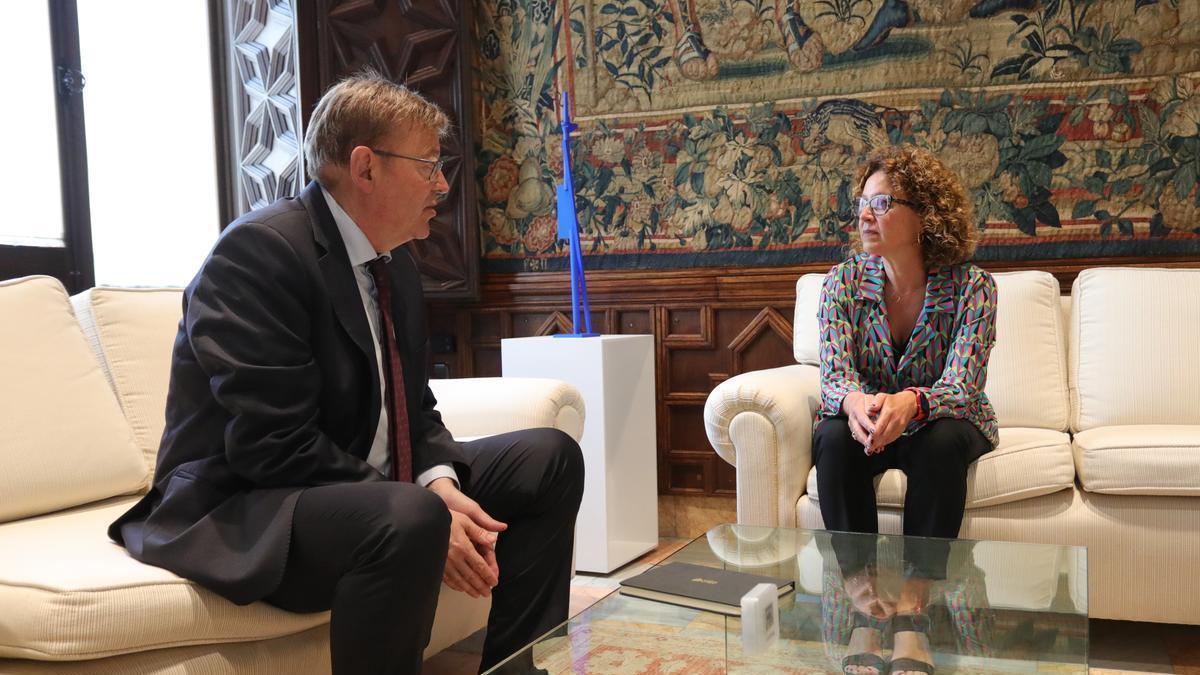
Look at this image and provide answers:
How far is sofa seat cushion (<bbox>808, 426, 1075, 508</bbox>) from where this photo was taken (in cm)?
229

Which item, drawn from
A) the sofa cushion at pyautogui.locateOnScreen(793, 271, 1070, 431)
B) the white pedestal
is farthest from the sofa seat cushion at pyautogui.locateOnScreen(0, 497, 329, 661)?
the sofa cushion at pyautogui.locateOnScreen(793, 271, 1070, 431)

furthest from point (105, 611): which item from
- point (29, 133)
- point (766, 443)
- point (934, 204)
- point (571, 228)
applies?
point (571, 228)

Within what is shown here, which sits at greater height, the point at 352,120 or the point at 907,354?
Result: the point at 352,120

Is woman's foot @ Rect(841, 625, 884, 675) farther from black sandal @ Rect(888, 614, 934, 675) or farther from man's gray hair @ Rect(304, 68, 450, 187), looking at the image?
man's gray hair @ Rect(304, 68, 450, 187)

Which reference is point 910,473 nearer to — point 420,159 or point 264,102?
point 420,159

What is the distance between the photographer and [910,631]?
4.56ft

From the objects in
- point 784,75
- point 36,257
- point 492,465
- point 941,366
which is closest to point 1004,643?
point 492,465

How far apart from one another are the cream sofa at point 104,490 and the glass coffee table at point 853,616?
20.8 inches

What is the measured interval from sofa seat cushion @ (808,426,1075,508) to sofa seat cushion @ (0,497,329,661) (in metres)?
1.34

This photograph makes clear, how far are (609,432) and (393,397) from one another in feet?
4.63

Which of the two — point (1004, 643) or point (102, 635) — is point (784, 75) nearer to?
point (1004, 643)

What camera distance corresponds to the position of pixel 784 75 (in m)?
3.48

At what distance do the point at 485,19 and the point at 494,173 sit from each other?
58cm

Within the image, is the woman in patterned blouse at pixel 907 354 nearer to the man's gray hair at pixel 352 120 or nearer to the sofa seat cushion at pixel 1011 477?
the sofa seat cushion at pixel 1011 477
